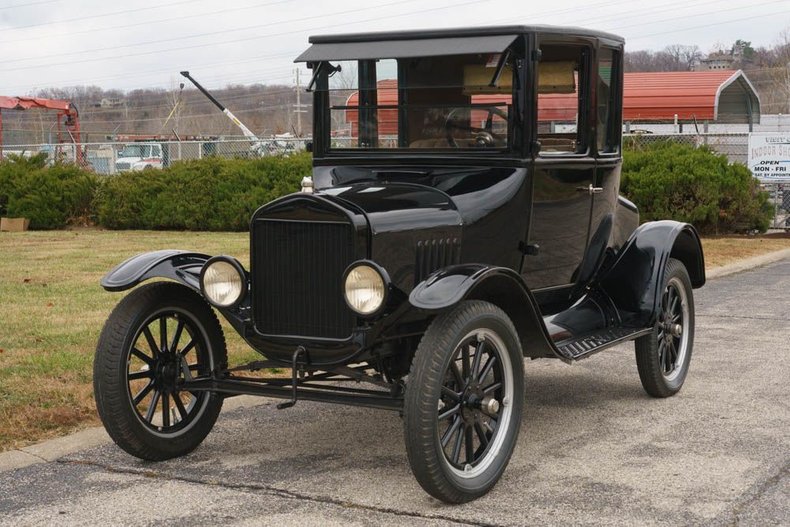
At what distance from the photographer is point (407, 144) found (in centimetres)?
581

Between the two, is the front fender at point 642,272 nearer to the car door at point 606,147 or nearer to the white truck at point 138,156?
the car door at point 606,147

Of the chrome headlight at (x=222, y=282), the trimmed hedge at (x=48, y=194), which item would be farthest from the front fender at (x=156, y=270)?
the trimmed hedge at (x=48, y=194)

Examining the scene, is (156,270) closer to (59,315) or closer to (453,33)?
(453,33)

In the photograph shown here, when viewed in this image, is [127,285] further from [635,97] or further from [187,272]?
[635,97]

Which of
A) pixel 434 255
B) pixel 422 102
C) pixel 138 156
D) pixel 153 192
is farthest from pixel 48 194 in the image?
pixel 138 156

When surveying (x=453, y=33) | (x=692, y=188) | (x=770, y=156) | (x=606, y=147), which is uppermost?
(x=453, y=33)

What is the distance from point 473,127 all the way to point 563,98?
70cm

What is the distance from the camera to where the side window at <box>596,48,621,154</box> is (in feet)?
20.7

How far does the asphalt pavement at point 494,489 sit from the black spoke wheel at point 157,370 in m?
0.13

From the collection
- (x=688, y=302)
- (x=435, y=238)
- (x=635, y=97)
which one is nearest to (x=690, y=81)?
(x=635, y=97)

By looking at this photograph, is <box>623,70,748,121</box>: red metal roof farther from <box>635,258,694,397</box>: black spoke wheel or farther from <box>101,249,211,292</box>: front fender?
<box>101,249,211,292</box>: front fender

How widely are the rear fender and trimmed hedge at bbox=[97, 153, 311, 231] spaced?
535 inches

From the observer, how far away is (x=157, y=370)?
5152 mm

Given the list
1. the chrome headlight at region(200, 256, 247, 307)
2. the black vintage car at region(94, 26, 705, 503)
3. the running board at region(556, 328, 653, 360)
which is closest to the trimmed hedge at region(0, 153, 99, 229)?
the black vintage car at region(94, 26, 705, 503)
